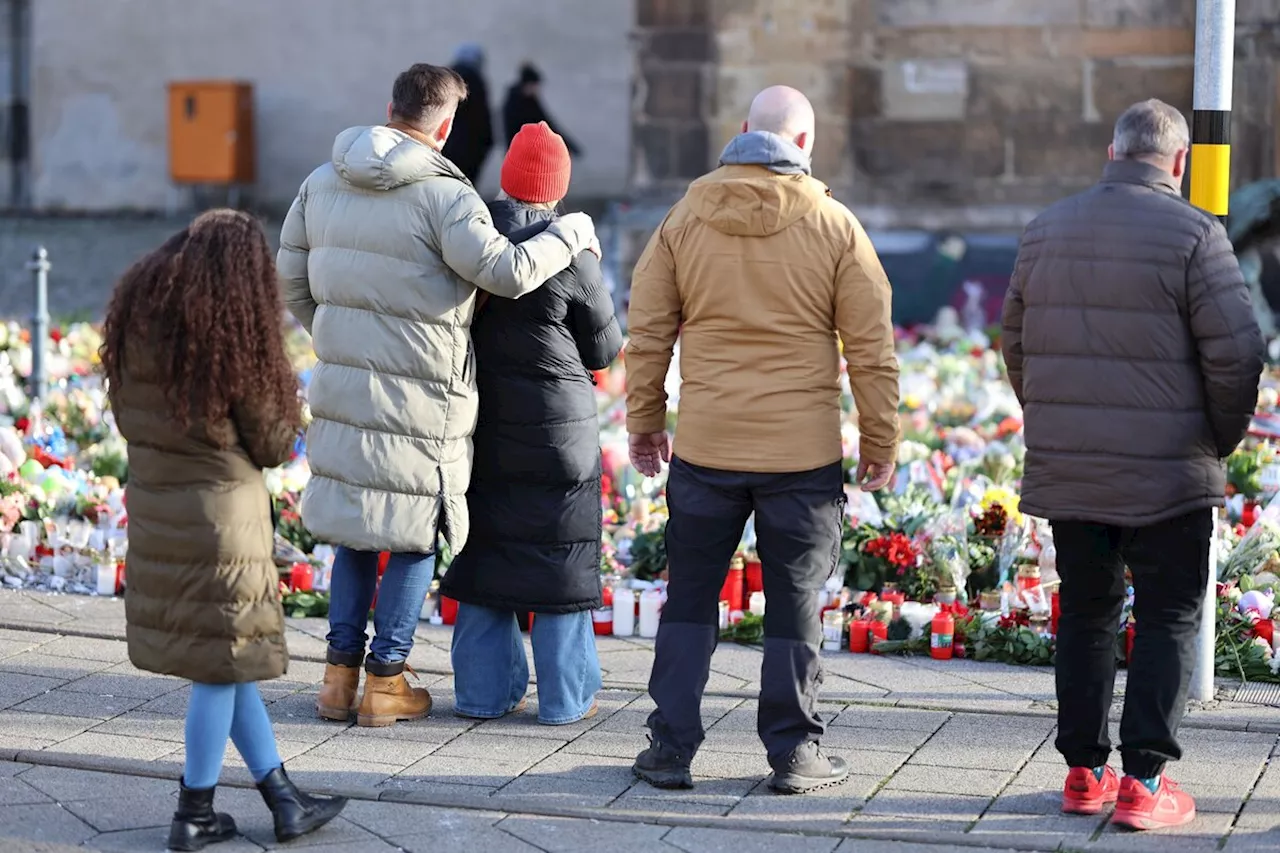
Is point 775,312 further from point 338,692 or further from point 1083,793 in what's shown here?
point 338,692

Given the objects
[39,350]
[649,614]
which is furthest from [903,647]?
[39,350]

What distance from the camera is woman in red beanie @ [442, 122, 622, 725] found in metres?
4.99

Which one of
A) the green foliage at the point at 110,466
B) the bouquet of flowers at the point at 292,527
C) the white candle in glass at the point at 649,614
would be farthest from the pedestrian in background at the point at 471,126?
the white candle in glass at the point at 649,614

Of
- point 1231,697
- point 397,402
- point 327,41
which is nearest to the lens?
point 397,402

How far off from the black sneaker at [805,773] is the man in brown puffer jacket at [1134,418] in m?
0.55

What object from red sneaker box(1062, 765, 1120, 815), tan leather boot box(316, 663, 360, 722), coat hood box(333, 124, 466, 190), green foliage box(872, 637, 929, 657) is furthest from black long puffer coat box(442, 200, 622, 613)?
red sneaker box(1062, 765, 1120, 815)

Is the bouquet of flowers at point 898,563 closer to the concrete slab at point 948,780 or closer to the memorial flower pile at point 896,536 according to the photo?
the memorial flower pile at point 896,536

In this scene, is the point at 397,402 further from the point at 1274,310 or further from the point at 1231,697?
the point at 1274,310

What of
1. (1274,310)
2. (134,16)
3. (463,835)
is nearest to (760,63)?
(1274,310)

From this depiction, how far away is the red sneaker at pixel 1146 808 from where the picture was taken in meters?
4.27

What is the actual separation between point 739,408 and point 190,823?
149 cm

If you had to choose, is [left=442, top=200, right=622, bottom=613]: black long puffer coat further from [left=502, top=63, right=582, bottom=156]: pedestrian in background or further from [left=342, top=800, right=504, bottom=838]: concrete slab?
[left=502, top=63, right=582, bottom=156]: pedestrian in background

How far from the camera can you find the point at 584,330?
5.05 m

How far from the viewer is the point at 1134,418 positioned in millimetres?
4191
